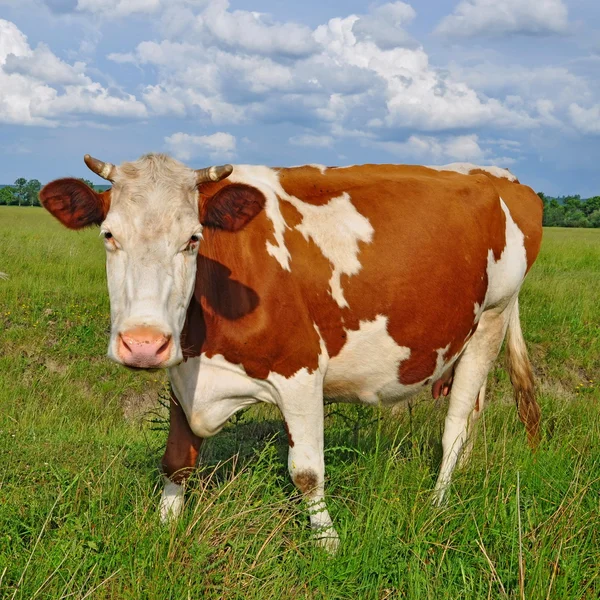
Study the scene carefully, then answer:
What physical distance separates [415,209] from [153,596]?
3234mm

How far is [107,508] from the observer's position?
13.8ft

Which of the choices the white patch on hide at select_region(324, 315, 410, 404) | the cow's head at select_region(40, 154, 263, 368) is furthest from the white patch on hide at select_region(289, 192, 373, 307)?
the cow's head at select_region(40, 154, 263, 368)

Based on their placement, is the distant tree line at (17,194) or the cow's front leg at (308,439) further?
the distant tree line at (17,194)

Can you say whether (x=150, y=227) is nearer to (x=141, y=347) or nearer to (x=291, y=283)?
(x=141, y=347)

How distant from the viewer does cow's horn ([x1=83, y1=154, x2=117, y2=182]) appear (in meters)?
3.88

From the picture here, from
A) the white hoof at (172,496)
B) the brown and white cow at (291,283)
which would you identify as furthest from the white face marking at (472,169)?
the white hoof at (172,496)

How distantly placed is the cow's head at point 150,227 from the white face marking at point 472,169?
292cm

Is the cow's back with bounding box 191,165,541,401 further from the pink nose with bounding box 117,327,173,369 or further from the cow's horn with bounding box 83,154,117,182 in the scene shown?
the pink nose with bounding box 117,327,173,369

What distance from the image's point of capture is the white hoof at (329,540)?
4.16 metres

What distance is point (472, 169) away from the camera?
21.8 ft

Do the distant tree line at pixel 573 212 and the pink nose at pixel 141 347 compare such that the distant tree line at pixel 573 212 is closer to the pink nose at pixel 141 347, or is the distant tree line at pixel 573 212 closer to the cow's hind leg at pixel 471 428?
the cow's hind leg at pixel 471 428

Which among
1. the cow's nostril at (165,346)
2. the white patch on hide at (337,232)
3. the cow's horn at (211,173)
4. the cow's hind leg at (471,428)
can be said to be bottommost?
the cow's hind leg at (471,428)

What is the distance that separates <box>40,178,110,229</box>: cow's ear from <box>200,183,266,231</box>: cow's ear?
54cm

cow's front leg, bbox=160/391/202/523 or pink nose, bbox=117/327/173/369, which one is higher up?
pink nose, bbox=117/327/173/369
